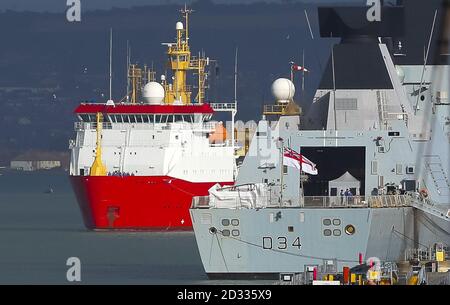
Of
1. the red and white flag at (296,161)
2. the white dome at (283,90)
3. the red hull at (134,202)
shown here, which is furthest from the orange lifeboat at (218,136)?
the red and white flag at (296,161)

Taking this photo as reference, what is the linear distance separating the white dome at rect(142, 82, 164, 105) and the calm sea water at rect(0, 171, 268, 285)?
8.16m

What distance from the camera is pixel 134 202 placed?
9262 cm

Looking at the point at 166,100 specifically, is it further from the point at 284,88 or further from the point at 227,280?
the point at 227,280

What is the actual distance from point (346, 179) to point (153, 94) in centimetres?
4180

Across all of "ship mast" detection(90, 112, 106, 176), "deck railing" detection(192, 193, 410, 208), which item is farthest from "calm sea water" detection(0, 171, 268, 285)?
"ship mast" detection(90, 112, 106, 176)

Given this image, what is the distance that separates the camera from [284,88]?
7712 cm

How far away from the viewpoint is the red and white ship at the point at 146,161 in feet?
304

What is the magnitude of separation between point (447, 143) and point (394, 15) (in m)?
7.52

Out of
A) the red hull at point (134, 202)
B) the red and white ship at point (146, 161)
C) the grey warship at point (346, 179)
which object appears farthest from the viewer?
Result: the red and white ship at point (146, 161)

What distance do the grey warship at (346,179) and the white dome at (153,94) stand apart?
32.5 meters

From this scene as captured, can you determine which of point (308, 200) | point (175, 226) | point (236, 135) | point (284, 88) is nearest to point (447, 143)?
point (308, 200)

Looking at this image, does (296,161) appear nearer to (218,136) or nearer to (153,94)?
(218,136)

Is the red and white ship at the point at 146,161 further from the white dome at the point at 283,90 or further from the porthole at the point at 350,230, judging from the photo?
the porthole at the point at 350,230

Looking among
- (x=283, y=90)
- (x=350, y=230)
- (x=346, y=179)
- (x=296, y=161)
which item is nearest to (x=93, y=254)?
(x=283, y=90)
